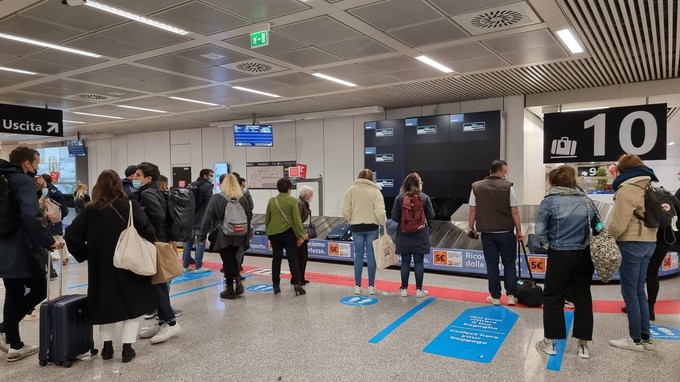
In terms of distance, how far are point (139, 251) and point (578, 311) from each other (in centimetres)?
339

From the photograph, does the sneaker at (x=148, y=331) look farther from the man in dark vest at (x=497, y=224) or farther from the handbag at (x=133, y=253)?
the man in dark vest at (x=497, y=224)

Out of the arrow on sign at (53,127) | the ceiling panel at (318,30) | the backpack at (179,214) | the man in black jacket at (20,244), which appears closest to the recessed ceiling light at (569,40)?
the ceiling panel at (318,30)

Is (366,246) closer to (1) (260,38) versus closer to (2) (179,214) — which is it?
(2) (179,214)

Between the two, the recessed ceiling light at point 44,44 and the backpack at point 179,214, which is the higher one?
the recessed ceiling light at point 44,44

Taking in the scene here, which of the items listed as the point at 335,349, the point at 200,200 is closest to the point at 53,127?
the point at 200,200

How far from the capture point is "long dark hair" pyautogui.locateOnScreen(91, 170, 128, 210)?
126 inches

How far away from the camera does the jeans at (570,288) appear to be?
11.1ft

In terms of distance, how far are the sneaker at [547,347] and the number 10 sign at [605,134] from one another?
6.12 metres

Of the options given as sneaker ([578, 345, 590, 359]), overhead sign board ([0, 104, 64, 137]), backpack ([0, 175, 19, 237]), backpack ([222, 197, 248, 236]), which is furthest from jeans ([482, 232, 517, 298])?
overhead sign board ([0, 104, 64, 137])

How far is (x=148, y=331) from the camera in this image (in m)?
4.11

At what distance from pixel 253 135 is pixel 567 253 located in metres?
9.12

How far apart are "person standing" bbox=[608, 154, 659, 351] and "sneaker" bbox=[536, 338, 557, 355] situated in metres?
0.59

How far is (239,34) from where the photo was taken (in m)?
5.18

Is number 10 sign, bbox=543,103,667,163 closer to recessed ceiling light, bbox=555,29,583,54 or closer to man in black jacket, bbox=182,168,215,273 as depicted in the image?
recessed ceiling light, bbox=555,29,583,54
